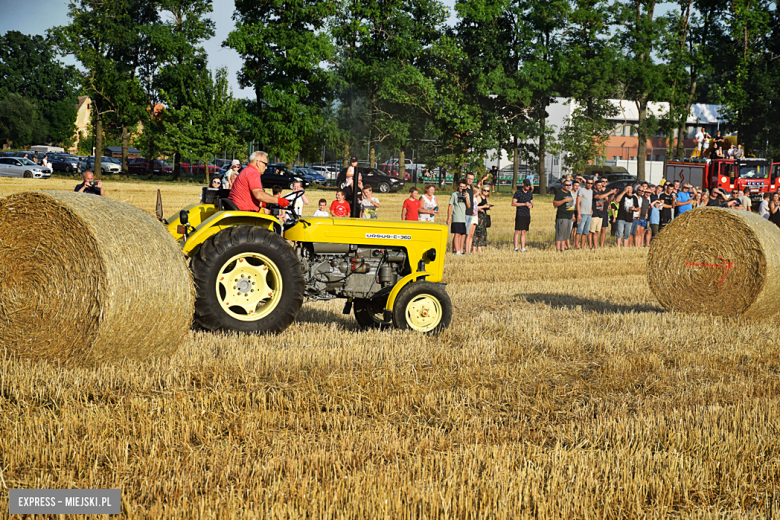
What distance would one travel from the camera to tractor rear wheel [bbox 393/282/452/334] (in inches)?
295

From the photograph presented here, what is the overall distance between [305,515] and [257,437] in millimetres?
1074

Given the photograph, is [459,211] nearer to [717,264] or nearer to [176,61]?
[717,264]

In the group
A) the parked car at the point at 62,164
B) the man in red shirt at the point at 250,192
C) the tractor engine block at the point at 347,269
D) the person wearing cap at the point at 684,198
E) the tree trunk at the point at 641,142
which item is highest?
the tree trunk at the point at 641,142

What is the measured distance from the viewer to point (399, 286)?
7.60 m

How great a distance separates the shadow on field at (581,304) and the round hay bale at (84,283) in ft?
17.9

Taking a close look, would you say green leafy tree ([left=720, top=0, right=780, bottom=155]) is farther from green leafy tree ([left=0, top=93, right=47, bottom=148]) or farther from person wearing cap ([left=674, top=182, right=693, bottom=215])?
green leafy tree ([left=0, top=93, right=47, bottom=148])

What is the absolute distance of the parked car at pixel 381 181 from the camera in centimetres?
3969

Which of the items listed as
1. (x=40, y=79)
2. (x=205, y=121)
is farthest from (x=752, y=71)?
(x=40, y=79)

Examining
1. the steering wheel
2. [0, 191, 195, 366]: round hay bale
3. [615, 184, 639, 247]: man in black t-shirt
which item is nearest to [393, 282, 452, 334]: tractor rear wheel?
the steering wheel

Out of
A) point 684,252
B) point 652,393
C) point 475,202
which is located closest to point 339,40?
point 475,202

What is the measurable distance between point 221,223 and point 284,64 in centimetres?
3517

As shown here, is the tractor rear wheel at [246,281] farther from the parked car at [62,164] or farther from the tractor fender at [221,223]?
the parked car at [62,164]

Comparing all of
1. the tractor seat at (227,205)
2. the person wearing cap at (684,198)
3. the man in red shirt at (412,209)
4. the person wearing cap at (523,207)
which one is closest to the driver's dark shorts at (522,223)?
the person wearing cap at (523,207)

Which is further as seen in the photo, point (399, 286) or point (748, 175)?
point (748, 175)
